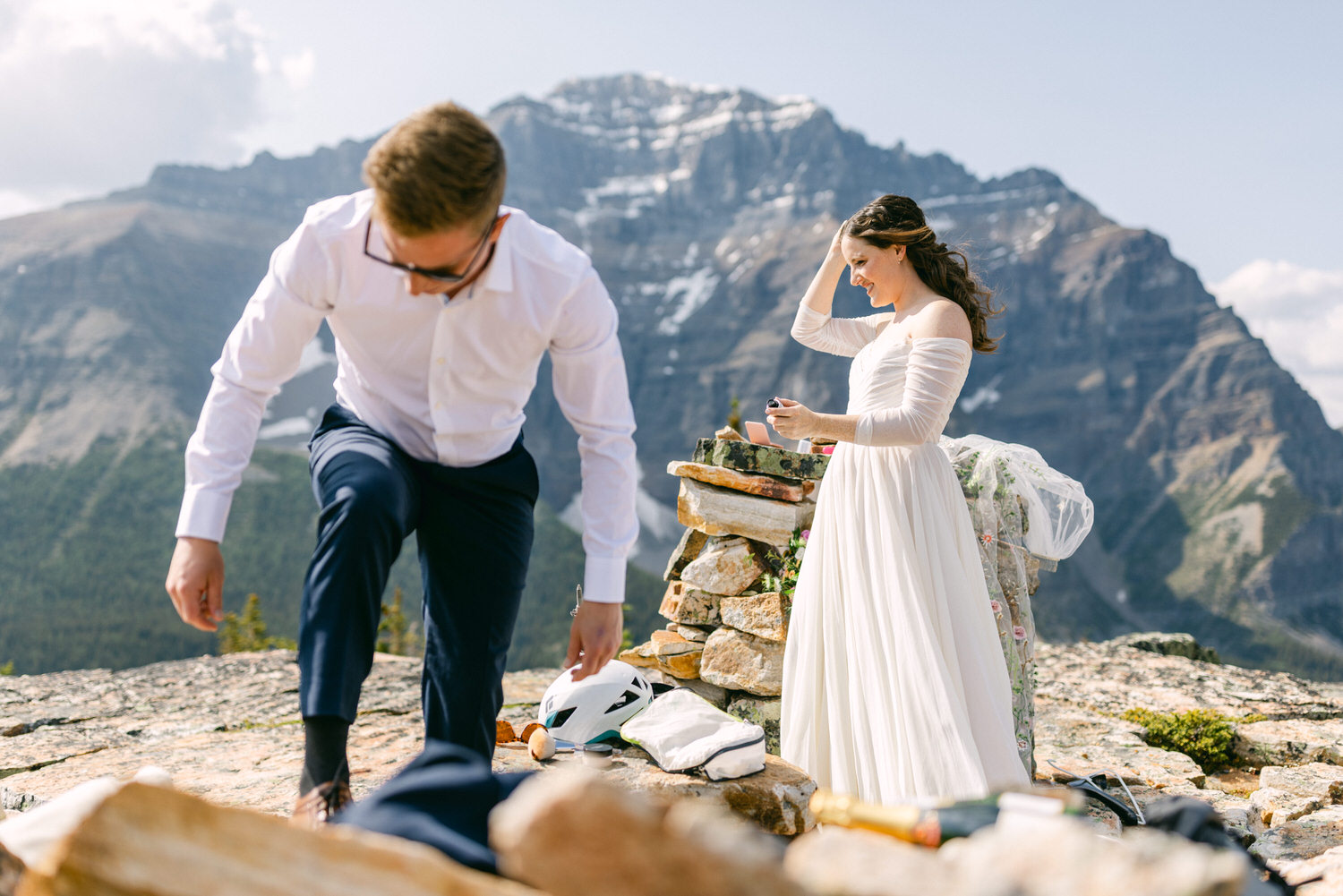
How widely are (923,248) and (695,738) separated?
2.59 m

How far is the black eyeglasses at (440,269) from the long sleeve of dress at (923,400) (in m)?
2.11

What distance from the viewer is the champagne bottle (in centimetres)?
150

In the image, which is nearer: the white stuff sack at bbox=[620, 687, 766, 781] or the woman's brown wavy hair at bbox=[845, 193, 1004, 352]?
the white stuff sack at bbox=[620, 687, 766, 781]

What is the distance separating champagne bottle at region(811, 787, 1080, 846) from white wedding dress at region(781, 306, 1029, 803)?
212 centimetres

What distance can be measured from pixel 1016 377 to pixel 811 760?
697 feet

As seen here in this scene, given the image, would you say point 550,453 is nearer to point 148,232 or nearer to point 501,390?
point 148,232

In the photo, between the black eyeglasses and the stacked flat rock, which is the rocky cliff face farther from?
the black eyeglasses

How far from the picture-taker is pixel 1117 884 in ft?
3.68

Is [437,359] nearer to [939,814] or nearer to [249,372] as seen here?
[249,372]

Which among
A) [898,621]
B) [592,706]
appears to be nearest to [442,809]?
[592,706]

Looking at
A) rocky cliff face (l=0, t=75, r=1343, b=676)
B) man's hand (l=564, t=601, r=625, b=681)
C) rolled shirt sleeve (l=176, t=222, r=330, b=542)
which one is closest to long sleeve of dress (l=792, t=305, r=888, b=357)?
man's hand (l=564, t=601, r=625, b=681)

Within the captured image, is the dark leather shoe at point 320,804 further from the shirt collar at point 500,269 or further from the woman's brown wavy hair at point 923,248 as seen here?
the woman's brown wavy hair at point 923,248

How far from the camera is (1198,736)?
234 inches

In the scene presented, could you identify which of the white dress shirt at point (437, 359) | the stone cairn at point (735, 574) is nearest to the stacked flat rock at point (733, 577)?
the stone cairn at point (735, 574)
